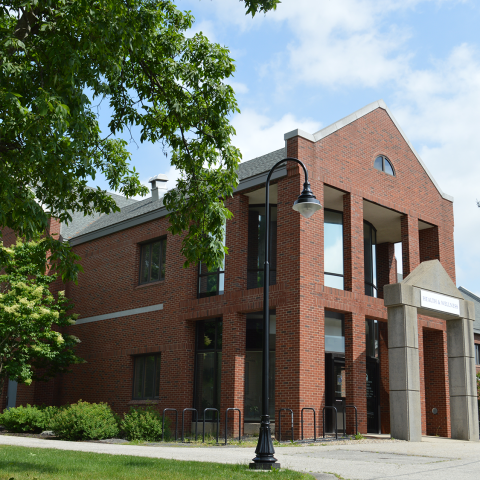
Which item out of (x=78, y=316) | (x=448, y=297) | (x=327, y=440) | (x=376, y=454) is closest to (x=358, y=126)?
(x=448, y=297)

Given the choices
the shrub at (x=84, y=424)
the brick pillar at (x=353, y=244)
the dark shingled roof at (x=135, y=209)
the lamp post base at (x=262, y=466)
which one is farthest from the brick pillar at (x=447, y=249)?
the lamp post base at (x=262, y=466)

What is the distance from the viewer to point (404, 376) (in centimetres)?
1727

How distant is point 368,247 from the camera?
22.9 metres

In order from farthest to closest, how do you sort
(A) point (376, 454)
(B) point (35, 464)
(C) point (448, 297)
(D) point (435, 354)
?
(D) point (435, 354) < (C) point (448, 297) < (A) point (376, 454) < (B) point (35, 464)

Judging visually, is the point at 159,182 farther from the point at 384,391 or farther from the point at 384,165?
the point at 384,391

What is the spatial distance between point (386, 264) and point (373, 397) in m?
6.79

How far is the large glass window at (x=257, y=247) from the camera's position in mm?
20625

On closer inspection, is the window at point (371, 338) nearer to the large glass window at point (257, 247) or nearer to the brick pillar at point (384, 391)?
the brick pillar at point (384, 391)

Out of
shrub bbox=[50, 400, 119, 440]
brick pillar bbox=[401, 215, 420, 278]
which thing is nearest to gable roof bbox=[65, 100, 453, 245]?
brick pillar bbox=[401, 215, 420, 278]

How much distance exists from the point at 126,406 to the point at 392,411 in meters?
10.2

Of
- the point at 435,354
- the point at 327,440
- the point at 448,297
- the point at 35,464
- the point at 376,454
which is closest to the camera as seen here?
the point at 35,464

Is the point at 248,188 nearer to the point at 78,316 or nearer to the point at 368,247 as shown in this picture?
the point at 368,247

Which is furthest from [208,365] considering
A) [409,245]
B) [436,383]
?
[436,383]

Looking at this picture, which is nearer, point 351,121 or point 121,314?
point 351,121
